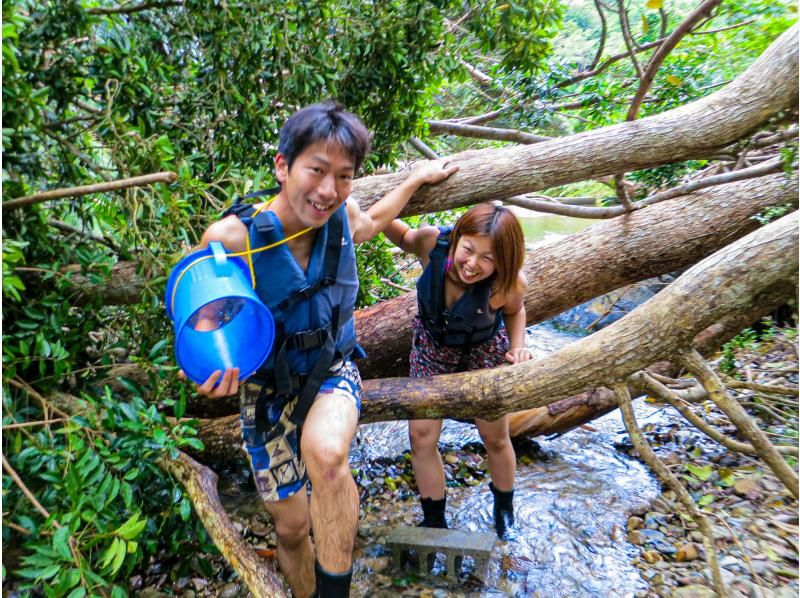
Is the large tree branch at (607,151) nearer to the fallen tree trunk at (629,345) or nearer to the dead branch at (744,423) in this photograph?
the fallen tree trunk at (629,345)

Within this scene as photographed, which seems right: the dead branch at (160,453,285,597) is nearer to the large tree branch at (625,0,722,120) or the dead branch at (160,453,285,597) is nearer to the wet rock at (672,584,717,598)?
the wet rock at (672,584,717,598)

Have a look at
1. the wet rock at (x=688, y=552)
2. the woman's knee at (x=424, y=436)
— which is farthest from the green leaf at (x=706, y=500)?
the woman's knee at (x=424, y=436)

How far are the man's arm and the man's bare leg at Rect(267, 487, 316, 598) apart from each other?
1.16 m

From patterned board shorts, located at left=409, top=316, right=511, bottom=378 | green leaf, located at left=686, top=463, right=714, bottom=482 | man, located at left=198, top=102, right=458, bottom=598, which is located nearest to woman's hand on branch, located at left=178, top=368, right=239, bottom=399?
man, located at left=198, top=102, right=458, bottom=598

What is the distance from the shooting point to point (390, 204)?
8.90 ft

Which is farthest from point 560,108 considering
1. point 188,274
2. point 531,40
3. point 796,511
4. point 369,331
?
point 188,274

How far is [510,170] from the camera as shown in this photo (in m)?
2.95

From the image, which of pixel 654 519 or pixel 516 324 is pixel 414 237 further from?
pixel 654 519

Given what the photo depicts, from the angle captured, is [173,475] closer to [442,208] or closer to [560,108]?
[442,208]

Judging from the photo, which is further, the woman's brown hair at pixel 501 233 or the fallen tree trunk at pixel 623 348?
the woman's brown hair at pixel 501 233

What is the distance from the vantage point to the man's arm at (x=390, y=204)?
2.50 metres

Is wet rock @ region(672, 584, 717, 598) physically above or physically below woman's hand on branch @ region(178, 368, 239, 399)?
below

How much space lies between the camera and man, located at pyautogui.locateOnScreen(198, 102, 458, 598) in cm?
200

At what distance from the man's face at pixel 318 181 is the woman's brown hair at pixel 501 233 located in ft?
2.69
